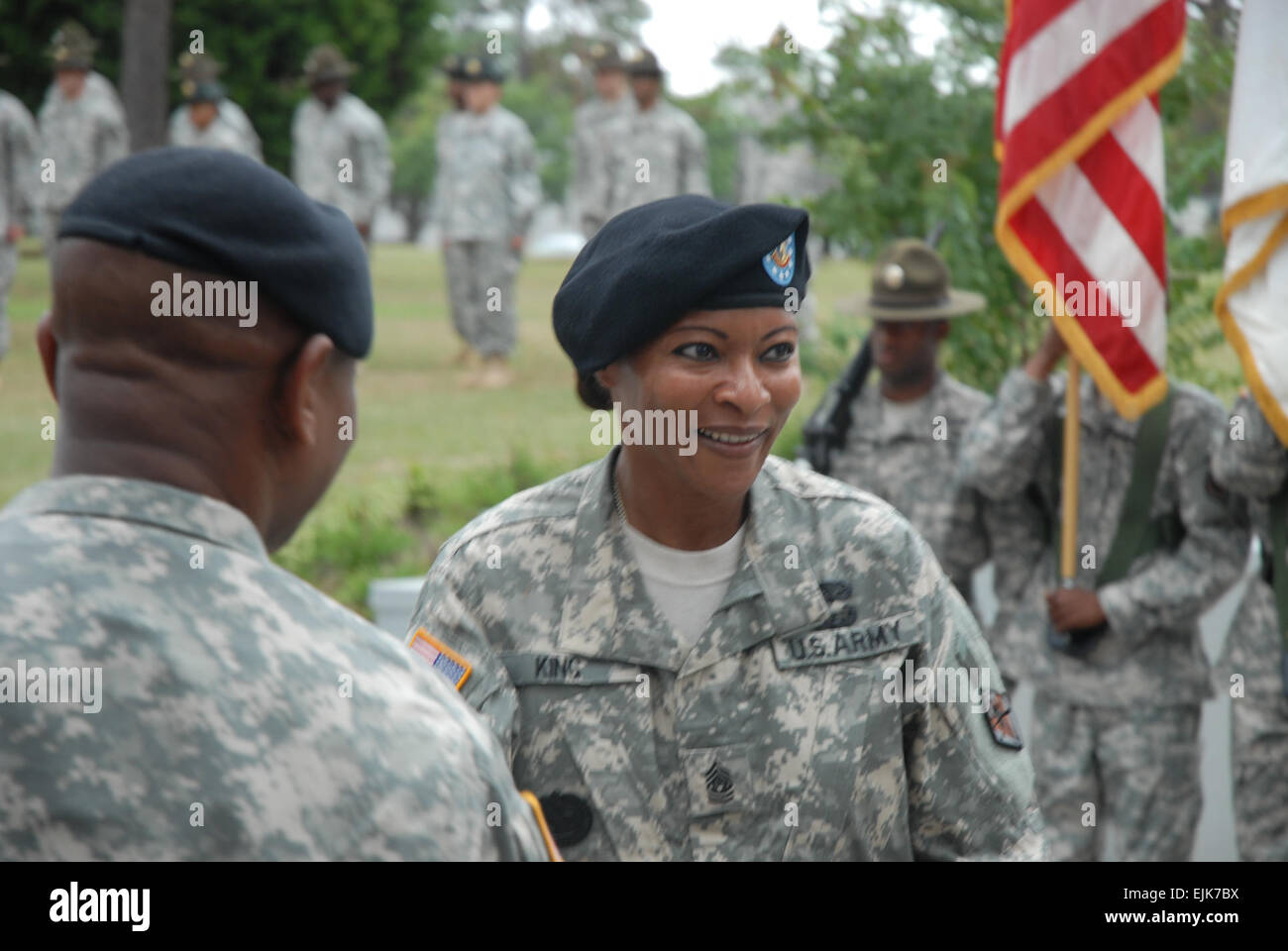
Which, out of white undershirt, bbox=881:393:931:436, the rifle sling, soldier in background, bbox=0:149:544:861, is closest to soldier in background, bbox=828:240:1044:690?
white undershirt, bbox=881:393:931:436

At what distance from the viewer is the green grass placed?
7551 mm

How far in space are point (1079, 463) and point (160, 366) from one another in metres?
4.05

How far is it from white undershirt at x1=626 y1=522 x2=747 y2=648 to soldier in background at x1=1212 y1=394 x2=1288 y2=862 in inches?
99.3

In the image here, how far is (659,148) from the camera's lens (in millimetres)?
12734

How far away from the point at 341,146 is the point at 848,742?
1182cm

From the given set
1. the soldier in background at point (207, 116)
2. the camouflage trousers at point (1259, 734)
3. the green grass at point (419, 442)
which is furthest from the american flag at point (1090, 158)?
the soldier in background at point (207, 116)

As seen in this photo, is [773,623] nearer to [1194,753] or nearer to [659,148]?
[1194,753]

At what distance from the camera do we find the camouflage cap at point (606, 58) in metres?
13.0

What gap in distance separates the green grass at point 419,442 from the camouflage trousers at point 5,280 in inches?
9.4

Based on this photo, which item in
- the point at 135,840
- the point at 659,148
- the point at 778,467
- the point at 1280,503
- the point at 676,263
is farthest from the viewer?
the point at 659,148

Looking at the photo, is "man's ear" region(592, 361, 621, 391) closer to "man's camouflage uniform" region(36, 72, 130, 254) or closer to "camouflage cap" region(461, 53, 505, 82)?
"camouflage cap" region(461, 53, 505, 82)

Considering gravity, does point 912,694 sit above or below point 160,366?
below

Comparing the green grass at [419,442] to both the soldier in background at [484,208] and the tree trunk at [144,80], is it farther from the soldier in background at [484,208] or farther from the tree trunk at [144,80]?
the tree trunk at [144,80]

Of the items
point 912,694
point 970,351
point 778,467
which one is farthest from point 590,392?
point 970,351
